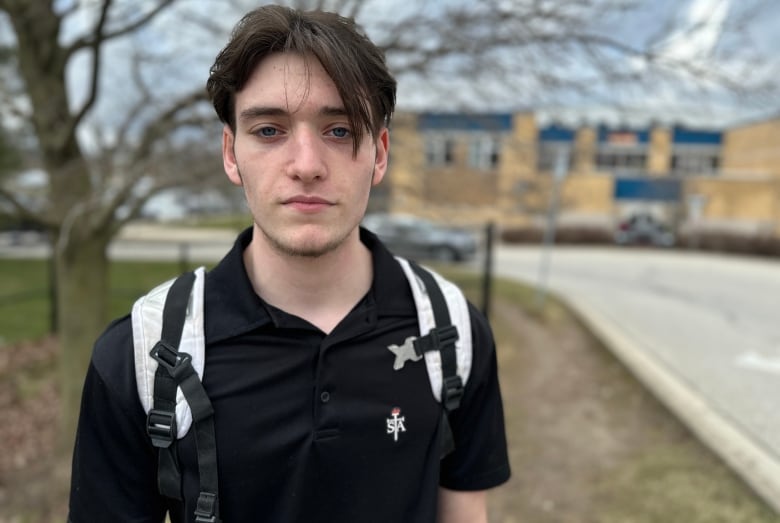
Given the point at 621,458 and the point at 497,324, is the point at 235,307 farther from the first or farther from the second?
the point at 497,324

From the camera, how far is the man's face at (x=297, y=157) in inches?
53.7

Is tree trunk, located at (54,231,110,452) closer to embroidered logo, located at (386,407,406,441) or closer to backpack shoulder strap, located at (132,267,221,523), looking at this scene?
backpack shoulder strap, located at (132,267,221,523)

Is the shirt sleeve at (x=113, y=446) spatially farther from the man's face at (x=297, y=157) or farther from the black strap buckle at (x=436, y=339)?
the black strap buckle at (x=436, y=339)

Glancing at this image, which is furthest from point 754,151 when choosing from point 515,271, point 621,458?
Result: point 621,458

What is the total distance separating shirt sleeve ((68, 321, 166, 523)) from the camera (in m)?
1.38

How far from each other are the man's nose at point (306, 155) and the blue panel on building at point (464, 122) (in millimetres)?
4247

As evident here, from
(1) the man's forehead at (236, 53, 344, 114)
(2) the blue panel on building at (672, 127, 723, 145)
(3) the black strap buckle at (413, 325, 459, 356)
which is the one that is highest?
(2) the blue panel on building at (672, 127, 723, 145)

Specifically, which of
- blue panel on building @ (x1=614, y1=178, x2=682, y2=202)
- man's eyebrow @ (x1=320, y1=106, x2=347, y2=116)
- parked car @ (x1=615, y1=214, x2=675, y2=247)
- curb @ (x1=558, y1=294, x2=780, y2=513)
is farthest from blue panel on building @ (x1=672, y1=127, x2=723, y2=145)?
man's eyebrow @ (x1=320, y1=106, x2=347, y2=116)

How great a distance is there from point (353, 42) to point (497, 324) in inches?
286

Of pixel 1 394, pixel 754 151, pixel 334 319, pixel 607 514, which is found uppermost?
pixel 754 151

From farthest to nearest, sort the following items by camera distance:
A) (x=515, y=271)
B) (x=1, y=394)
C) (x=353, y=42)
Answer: (x=515, y=271), (x=1, y=394), (x=353, y=42)

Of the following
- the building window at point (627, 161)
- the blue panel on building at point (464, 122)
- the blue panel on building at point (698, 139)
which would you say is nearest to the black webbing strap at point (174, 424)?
the blue panel on building at point (464, 122)

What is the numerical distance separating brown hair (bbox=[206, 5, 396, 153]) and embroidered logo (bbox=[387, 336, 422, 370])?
0.55 m

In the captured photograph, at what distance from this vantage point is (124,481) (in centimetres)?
144
